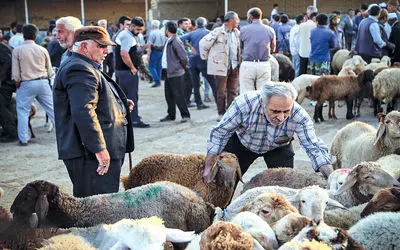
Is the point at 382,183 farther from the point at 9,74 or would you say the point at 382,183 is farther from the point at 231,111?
the point at 9,74

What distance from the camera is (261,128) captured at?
474 centimetres

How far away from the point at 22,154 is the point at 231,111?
17.2 ft

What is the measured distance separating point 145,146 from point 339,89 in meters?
4.40

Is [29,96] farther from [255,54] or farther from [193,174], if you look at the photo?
[193,174]

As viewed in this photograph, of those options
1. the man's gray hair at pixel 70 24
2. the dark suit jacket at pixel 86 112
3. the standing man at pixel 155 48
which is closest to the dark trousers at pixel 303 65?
the standing man at pixel 155 48

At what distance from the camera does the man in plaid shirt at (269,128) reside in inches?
169

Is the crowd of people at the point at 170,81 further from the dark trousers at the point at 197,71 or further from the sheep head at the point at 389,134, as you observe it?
the sheep head at the point at 389,134

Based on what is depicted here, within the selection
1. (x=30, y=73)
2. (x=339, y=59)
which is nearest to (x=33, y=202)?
(x=30, y=73)

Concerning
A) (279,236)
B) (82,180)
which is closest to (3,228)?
(82,180)

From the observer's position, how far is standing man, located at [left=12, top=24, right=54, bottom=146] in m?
8.73

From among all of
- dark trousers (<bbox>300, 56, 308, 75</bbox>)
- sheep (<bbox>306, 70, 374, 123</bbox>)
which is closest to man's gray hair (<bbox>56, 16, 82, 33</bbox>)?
sheep (<bbox>306, 70, 374, 123</bbox>)

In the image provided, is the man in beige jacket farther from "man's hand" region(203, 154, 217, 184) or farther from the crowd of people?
"man's hand" region(203, 154, 217, 184)

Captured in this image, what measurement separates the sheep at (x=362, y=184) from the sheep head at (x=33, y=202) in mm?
2178

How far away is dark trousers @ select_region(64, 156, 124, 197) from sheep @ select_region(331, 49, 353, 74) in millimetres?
10790
